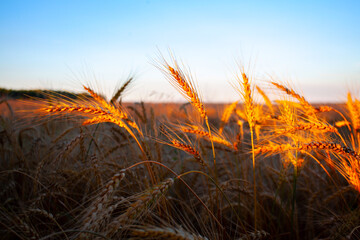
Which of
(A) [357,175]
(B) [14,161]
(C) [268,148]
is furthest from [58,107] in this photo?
(B) [14,161]

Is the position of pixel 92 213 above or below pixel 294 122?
below

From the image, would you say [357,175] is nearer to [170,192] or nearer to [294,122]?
[294,122]

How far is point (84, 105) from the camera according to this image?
1.52 meters

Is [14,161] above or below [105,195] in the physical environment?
below

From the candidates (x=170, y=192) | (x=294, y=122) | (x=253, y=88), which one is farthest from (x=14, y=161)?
(x=294, y=122)

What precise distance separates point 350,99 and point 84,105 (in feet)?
Answer: 7.39

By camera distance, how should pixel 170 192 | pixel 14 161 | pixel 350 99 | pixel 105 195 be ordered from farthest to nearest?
pixel 14 161
pixel 170 192
pixel 350 99
pixel 105 195

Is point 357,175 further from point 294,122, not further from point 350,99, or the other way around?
point 350,99

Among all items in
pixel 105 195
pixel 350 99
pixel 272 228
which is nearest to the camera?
pixel 105 195

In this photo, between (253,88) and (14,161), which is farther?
(14,161)

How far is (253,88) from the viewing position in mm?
1540

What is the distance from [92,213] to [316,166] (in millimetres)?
2878

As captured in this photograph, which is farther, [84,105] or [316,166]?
[316,166]

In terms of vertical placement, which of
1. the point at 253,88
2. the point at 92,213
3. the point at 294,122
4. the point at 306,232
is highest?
the point at 253,88
